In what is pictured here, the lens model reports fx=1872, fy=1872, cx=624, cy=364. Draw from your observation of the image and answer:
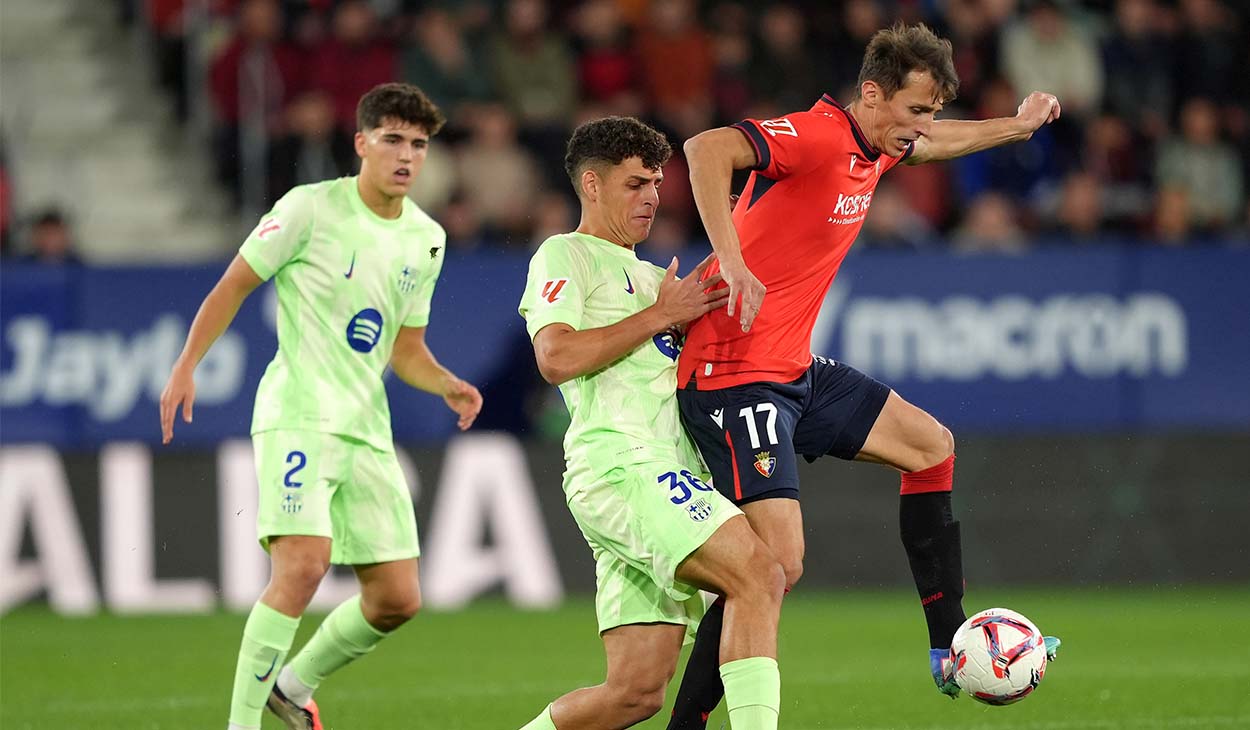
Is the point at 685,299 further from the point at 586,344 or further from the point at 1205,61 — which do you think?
the point at 1205,61

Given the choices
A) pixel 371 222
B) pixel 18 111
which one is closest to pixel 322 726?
pixel 371 222

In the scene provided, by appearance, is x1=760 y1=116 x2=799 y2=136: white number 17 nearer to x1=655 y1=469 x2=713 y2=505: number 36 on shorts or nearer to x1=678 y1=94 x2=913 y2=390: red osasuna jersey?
x1=678 y1=94 x2=913 y2=390: red osasuna jersey

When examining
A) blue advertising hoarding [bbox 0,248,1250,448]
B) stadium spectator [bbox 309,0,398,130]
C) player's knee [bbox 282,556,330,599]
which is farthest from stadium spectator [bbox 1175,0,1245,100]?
player's knee [bbox 282,556,330,599]

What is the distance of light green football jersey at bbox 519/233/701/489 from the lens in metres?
5.91

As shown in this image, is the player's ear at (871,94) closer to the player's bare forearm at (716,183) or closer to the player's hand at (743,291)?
the player's bare forearm at (716,183)

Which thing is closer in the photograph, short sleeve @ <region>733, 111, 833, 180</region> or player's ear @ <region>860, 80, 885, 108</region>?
short sleeve @ <region>733, 111, 833, 180</region>

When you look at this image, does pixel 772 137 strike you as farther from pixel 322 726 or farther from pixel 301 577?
pixel 322 726

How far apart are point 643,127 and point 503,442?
667cm

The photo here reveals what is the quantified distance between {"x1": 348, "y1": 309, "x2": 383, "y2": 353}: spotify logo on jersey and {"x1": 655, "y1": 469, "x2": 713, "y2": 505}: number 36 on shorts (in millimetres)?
1867

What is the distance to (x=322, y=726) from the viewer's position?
7.67 m

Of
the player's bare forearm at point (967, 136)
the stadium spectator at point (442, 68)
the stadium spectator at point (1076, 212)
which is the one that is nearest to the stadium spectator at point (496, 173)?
the stadium spectator at point (442, 68)

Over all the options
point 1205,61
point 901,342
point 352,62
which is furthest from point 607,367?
point 1205,61

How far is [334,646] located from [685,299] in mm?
2342

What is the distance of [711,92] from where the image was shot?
14734 mm
